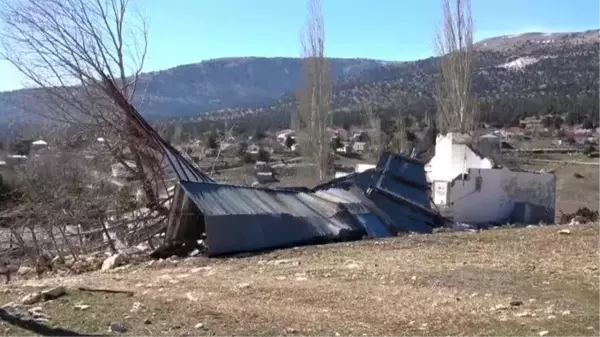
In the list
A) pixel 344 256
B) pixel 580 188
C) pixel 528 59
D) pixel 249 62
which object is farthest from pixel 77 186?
pixel 249 62

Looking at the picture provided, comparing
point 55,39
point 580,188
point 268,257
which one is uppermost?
point 55,39

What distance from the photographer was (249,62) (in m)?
188

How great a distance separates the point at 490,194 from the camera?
2281 centimetres

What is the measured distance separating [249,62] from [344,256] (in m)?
180

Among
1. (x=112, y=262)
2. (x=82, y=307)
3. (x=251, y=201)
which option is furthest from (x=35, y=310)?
(x=251, y=201)

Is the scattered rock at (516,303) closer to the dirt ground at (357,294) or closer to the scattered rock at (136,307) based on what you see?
the dirt ground at (357,294)

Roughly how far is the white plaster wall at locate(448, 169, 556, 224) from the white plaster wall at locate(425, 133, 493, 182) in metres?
1.19

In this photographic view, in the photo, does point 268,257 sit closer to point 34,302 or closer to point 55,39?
point 34,302

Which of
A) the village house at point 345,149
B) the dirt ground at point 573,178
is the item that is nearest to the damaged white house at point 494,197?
the dirt ground at point 573,178

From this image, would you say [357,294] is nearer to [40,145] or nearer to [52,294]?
[52,294]

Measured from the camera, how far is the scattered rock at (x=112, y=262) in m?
10.8

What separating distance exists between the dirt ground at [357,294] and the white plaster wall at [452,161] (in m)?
13.4

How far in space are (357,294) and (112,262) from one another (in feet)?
15.8

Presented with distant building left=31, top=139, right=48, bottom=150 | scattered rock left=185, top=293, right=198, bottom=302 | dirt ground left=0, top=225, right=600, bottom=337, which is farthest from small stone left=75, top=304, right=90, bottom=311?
distant building left=31, top=139, right=48, bottom=150
